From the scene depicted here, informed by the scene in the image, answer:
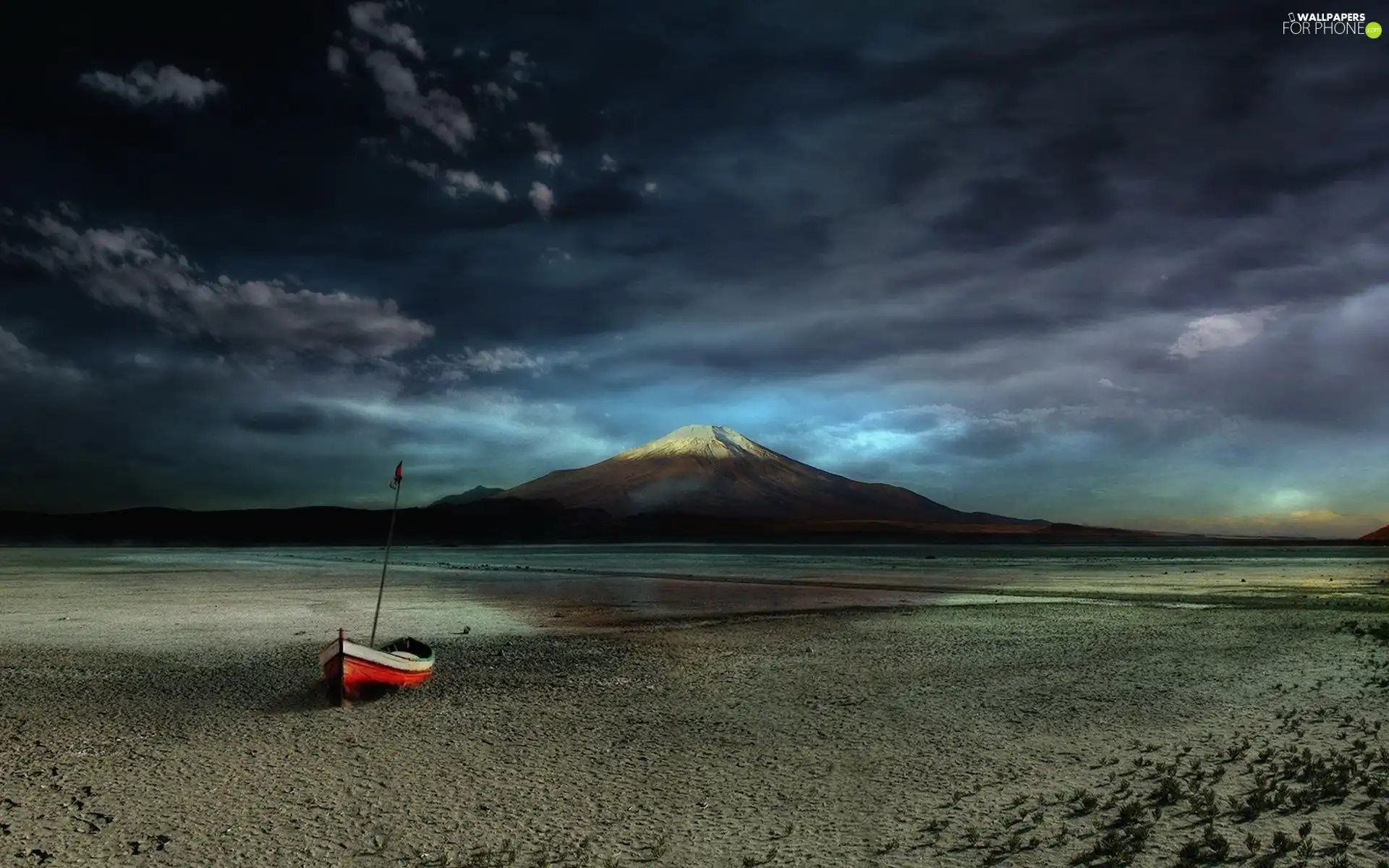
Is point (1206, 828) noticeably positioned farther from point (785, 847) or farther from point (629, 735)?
point (629, 735)

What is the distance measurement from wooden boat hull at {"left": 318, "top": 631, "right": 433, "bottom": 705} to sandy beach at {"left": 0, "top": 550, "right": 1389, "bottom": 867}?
0.46 metres

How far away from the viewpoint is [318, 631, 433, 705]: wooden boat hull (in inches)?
703

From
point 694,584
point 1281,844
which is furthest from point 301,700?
point 694,584

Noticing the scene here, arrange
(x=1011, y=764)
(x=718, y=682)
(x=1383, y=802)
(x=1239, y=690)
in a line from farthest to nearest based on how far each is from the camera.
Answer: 1. (x=718, y=682)
2. (x=1239, y=690)
3. (x=1011, y=764)
4. (x=1383, y=802)

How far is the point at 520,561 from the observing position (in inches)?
3910

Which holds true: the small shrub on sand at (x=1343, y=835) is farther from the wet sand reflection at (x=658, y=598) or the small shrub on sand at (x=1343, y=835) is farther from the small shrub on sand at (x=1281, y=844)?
the wet sand reflection at (x=658, y=598)

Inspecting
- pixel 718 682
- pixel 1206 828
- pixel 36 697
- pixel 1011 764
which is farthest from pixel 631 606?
pixel 1206 828

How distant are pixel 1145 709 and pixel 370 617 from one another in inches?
1094

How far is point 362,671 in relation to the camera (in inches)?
716

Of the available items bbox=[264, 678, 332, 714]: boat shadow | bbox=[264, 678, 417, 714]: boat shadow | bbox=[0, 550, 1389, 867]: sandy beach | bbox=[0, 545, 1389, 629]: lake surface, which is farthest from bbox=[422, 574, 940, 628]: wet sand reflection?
bbox=[264, 678, 417, 714]: boat shadow

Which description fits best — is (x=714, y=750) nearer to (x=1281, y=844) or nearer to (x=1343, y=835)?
(x=1281, y=844)

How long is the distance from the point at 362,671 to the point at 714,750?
7664 mm

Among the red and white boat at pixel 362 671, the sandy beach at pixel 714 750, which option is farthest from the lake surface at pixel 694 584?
the red and white boat at pixel 362 671

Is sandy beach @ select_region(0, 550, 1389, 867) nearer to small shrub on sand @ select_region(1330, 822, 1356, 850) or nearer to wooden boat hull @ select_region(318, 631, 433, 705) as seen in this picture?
small shrub on sand @ select_region(1330, 822, 1356, 850)
